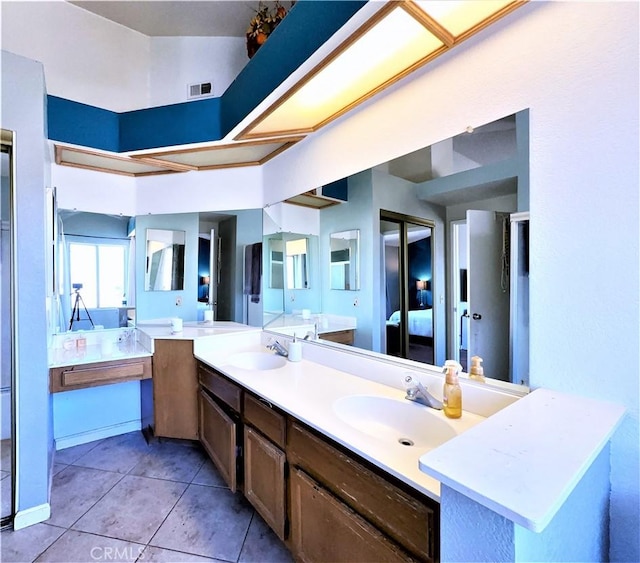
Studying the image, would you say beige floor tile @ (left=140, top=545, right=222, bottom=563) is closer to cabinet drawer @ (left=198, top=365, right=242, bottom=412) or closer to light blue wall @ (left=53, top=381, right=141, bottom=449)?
cabinet drawer @ (left=198, top=365, right=242, bottom=412)

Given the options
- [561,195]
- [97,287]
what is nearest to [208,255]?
[97,287]

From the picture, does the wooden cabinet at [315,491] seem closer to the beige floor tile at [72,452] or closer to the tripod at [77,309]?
the beige floor tile at [72,452]

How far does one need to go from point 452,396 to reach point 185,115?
233 cm

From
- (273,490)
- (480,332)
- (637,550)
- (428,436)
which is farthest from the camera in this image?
(273,490)

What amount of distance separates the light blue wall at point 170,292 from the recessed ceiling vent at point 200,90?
3.32 ft

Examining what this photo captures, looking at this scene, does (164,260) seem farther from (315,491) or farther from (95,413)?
(315,491)

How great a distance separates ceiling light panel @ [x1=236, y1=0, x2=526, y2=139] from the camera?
3.52 ft

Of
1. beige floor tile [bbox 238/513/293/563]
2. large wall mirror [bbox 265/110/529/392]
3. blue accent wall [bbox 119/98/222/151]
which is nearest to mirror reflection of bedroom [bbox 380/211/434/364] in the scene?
large wall mirror [bbox 265/110/529/392]

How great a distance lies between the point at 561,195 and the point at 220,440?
2.08 m

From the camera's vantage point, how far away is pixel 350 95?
1.59m

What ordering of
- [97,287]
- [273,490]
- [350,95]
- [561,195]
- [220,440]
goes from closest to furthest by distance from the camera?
[561,195]
[273,490]
[350,95]
[220,440]
[97,287]

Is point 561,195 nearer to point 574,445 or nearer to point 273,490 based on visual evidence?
point 574,445
